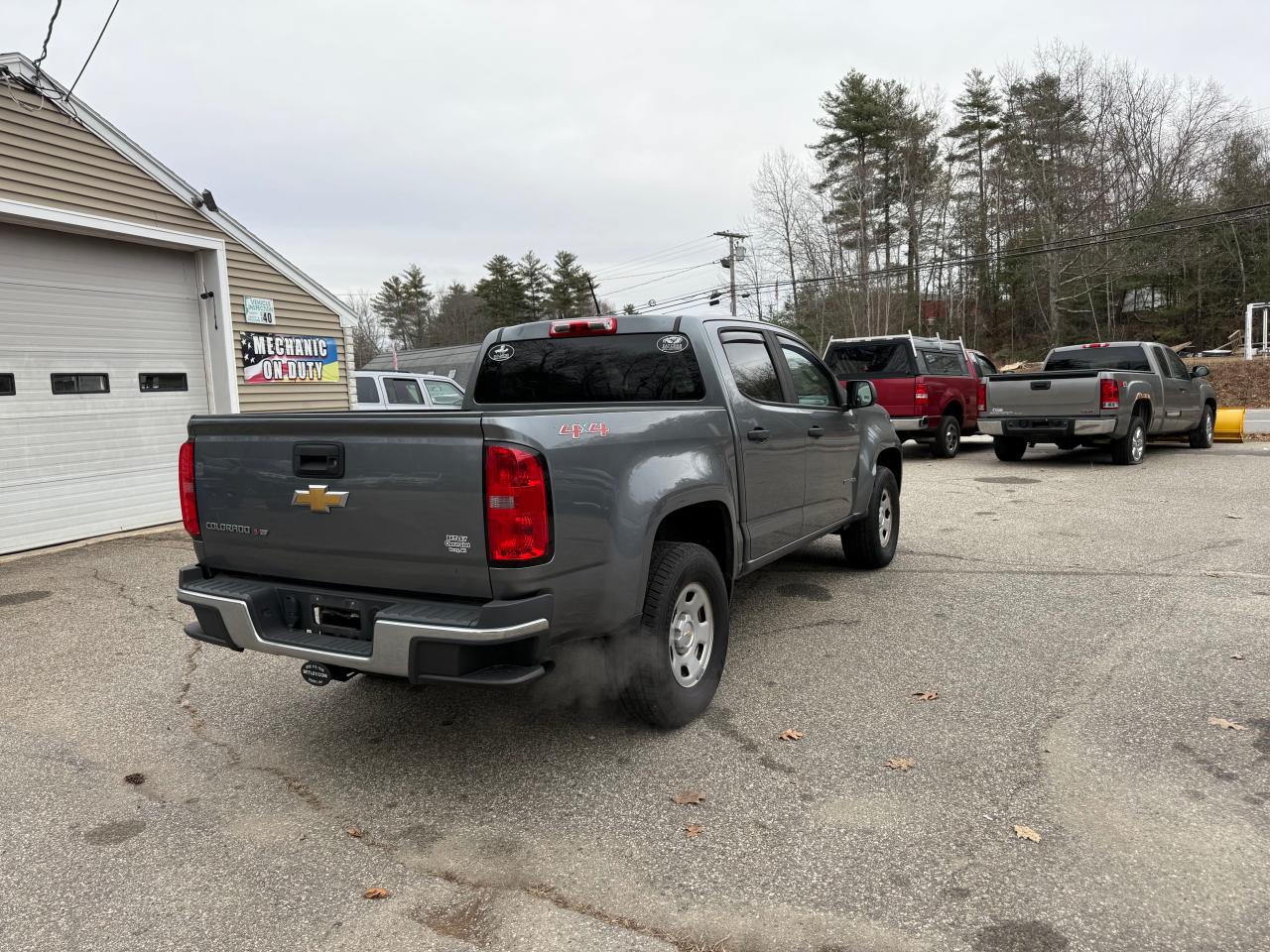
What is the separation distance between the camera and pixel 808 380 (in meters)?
5.56

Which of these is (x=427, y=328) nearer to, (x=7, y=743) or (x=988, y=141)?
(x=988, y=141)

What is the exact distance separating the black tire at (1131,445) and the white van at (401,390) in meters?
9.82

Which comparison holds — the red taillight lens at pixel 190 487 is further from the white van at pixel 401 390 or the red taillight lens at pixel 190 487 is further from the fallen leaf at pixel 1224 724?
the white van at pixel 401 390

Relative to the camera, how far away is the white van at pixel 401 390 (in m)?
13.4

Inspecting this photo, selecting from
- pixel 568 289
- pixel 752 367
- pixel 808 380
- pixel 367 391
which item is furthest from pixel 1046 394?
pixel 568 289

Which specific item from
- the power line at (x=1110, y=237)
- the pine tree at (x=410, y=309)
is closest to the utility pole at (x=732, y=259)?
the power line at (x=1110, y=237)

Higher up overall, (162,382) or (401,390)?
(162,382)

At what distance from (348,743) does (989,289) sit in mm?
44975

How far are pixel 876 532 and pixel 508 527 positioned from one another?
13.9 ft

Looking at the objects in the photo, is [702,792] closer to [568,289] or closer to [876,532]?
[876,532]

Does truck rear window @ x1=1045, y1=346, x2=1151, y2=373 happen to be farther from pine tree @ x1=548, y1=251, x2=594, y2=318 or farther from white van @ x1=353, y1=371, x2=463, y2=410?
pine tree @ x1=548, y1=251, x2=594, y2=318

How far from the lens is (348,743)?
3.77 meters

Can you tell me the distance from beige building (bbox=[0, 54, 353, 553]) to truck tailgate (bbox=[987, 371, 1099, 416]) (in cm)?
1028

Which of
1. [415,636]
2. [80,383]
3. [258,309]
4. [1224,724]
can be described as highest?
[258,309]
